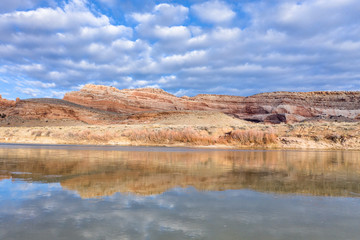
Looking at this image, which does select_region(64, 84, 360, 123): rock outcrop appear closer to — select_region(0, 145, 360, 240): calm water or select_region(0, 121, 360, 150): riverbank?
select_region(0, 121, 360, 150): riverbank

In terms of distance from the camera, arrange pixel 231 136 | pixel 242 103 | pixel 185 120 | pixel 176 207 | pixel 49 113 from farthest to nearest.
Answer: pixel 242 103
pixel 49 113
pixel 185 120
pixel 231 136
pixel 176 207

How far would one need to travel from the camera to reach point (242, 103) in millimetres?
78562

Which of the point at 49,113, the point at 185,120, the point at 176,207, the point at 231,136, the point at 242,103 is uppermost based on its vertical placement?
the point at 242,103

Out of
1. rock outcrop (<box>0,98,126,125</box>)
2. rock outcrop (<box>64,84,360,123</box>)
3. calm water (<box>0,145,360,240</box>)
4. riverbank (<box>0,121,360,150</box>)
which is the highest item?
rock outcrop (<box>64,84,360,123</box>)

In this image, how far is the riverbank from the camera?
86.8 ft

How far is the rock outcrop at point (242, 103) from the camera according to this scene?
67875 millimetres

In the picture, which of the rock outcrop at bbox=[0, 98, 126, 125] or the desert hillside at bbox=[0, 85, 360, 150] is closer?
the desert hillside at bbox=[0, 85, 360, 150]

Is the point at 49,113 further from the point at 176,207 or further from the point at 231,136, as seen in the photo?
the point at 176,207

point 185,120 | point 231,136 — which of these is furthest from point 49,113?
point 231,136

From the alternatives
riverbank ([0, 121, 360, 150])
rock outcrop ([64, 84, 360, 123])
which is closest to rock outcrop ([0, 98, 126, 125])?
rock outcrop ([64, 84, 360, 123])

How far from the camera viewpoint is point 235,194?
6738 millimetres

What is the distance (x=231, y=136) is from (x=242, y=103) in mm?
52163

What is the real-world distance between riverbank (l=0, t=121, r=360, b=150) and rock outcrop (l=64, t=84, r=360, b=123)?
1410 inches

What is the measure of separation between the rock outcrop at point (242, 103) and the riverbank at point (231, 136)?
35821mm
